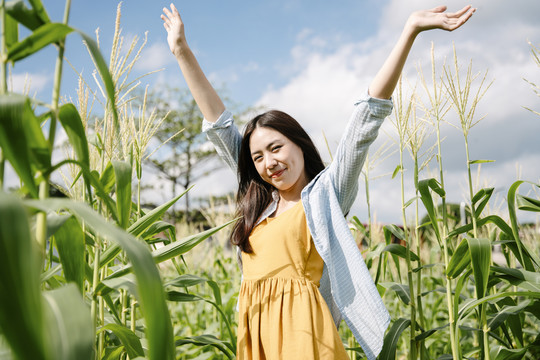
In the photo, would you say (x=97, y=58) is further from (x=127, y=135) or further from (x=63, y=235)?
(x=127, y=135)

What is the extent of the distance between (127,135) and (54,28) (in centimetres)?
107

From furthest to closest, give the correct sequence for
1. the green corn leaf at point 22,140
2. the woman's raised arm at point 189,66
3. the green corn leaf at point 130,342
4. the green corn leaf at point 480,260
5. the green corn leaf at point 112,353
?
the woman's raised arm at point 189,66, the green corn leaf at point 480,260, the green corn leaf at point 112,353, the green corn leaf at point 130,342, the green corn leaf at point 22,140

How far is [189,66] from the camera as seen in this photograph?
228cm

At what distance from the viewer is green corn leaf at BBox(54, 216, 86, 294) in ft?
3.61

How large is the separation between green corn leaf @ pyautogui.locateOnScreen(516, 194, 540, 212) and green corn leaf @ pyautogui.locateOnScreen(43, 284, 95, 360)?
6.62 ft

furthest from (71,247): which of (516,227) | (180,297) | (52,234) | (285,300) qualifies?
(516,227)

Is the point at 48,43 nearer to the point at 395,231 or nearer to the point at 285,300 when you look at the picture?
the point at 285,300

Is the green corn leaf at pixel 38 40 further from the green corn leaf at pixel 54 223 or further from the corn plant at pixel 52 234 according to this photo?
the green corn leaf at pixel 54 223

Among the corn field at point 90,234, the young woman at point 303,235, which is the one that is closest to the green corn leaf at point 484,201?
the corn field at point 90,234

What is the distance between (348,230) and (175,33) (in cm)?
120

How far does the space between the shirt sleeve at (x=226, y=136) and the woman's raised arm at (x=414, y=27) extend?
34.1 inches

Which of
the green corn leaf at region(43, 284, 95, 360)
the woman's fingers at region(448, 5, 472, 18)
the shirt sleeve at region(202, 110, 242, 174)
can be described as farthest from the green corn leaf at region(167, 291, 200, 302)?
the woman's fingers at region(448, 5, 472, 18)

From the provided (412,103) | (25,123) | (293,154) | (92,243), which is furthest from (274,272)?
(25,123)

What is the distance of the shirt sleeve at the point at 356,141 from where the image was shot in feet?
6.15
